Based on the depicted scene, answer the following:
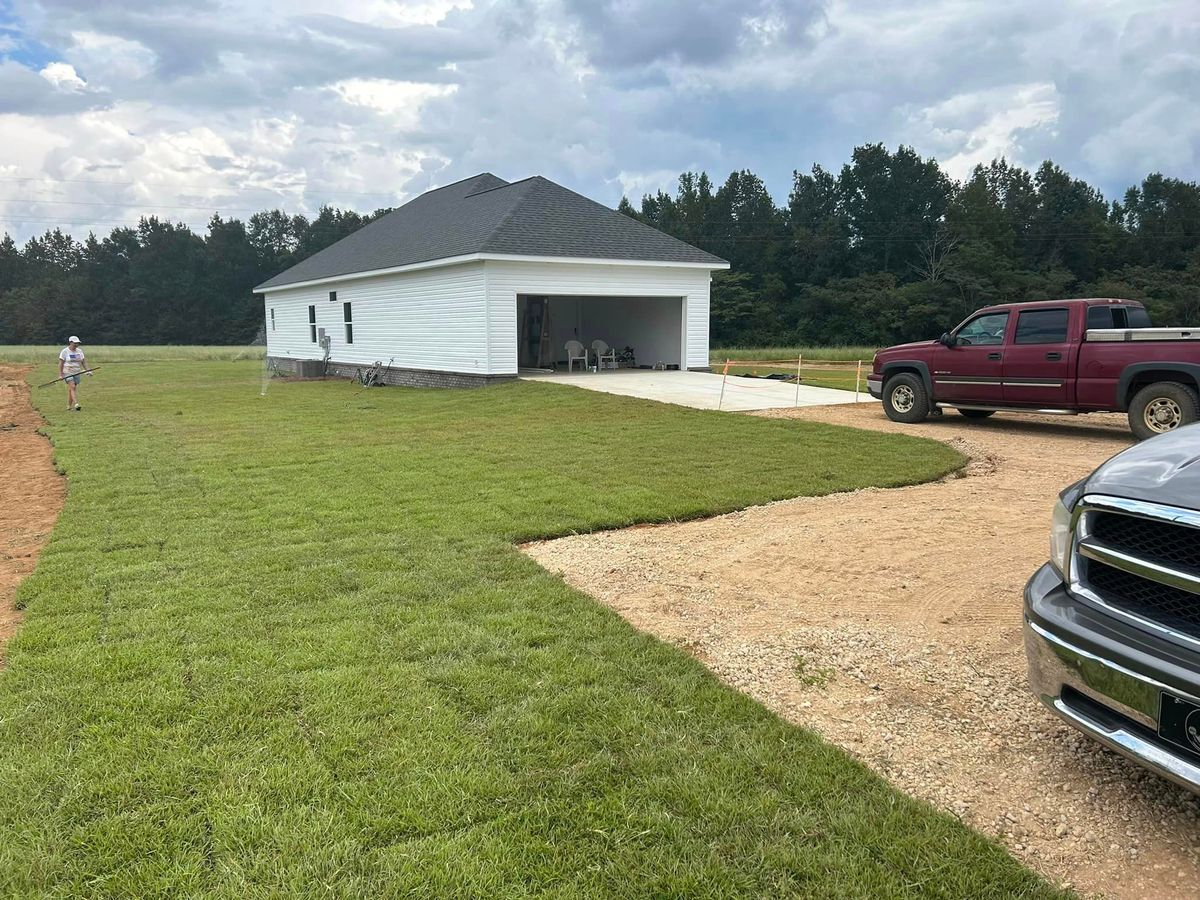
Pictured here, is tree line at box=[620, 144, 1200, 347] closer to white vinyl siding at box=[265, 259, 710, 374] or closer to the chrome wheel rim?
white vinyl siding at box=[265, 259, 710, 374]

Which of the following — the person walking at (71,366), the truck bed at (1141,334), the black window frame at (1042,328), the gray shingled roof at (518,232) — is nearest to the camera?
the truck bed at (1141,334)

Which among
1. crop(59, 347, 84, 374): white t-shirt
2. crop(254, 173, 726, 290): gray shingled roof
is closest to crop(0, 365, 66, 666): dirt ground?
crop(59, 347, 84, 374): white t-shirt

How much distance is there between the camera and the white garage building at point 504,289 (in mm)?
18734

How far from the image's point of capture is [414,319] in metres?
21.3

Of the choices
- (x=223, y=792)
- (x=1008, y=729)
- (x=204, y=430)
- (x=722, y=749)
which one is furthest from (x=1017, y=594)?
(x=204, y=430)

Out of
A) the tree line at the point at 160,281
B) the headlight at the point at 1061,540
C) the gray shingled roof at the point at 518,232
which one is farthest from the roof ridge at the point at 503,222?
the tree line at the point at 160,281

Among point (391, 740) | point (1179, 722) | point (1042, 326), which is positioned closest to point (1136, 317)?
point (1042, 326)

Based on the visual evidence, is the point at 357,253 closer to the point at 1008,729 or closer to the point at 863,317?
the point at 1008,729

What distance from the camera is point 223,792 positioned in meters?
2.63

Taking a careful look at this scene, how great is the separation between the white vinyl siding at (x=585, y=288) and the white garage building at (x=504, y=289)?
3 cm

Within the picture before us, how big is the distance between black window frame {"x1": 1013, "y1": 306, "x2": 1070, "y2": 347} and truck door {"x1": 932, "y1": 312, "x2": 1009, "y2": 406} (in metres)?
0.19

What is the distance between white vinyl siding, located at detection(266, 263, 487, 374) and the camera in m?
18.9

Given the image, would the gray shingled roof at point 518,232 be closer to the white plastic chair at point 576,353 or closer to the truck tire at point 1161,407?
the white plastic chair at point 576,353

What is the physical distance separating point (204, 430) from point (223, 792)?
10450 millimetres
